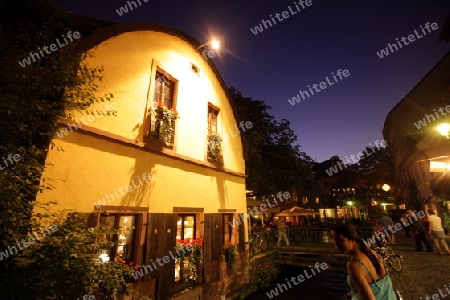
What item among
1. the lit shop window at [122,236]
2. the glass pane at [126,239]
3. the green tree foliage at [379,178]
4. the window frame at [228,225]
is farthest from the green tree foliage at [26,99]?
the green tree foliage at [379,178]

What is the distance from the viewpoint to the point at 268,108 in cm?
1775

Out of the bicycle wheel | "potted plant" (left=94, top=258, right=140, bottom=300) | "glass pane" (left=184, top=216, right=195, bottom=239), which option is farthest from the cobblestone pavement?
"potted plant" (left=94, top=258, right=140, bottom=300)

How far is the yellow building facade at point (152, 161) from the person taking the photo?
5070mm

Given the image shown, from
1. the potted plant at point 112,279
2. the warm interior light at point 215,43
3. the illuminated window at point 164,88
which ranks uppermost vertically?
the warm interior light at point 215,43

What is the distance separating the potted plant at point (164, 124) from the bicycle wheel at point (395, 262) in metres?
9.14

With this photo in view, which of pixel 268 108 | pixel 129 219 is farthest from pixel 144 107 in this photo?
pixel 268 108

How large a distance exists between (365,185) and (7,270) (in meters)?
36.7

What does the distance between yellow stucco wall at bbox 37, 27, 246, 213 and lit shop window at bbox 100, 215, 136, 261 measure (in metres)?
0.39

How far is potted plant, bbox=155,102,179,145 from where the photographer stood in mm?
6938

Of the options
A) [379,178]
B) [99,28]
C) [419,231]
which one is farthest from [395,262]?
[379,178]

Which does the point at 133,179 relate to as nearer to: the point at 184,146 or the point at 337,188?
the point at 184,146

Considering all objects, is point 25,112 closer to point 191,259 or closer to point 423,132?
point 191,259

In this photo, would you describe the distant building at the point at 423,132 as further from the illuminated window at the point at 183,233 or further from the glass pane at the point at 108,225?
the glass pane at the point at 108,225

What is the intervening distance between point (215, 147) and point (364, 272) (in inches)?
279
